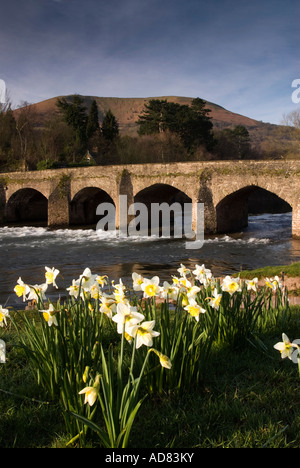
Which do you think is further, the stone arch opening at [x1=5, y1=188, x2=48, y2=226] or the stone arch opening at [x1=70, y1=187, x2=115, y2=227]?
the stone arch opening at [x1=5, y1=188, x2=48, y2=226]

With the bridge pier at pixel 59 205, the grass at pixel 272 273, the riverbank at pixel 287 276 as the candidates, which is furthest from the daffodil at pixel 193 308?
the bridge pier at pixel 59 205

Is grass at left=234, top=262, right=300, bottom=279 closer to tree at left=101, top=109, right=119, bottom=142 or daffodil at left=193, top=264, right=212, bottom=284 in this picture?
daffodil at left=193, top=264, right=212, bottom=284

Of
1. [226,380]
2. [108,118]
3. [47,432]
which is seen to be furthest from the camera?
[108,118]

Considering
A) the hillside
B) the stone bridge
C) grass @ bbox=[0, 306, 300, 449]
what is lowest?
grass @ bbox=[0, 306, 300, 449]

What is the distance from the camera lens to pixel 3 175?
33.2 meters

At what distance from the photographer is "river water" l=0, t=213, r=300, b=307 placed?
14.2 meters

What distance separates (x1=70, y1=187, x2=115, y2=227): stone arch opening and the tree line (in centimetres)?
1439

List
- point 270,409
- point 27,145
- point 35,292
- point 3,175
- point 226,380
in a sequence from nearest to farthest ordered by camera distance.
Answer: point 270,409 → point 35,292 → point 226,380 → point 3,175 → point 27,145

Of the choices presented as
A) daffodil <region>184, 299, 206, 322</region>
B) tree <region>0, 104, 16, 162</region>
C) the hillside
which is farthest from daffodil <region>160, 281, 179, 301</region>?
the hillside

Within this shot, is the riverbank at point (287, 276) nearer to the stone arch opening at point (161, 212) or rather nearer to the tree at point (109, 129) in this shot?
the stone arch opening at point (161, 212)

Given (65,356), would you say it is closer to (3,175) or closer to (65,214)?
(65,214)

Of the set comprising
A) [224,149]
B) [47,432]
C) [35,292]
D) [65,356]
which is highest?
[224,149]

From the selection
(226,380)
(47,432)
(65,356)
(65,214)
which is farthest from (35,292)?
(65,214)

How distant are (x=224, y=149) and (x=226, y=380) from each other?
57.0 meters
